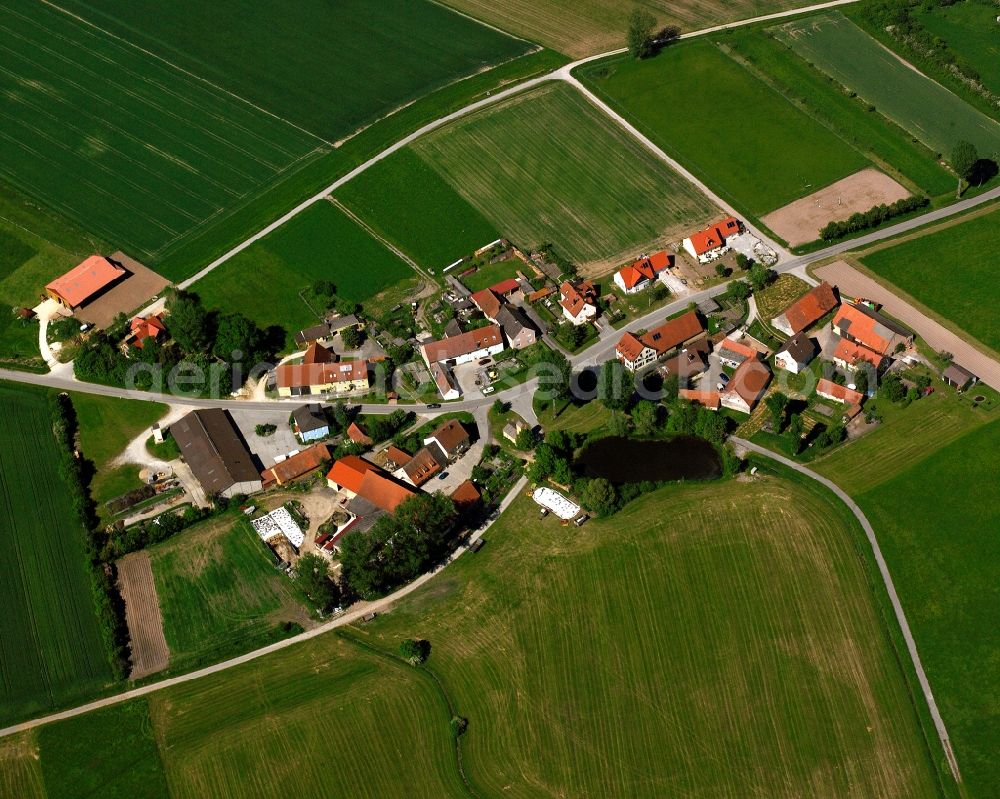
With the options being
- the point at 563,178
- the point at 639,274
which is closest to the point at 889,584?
the point at 639,274

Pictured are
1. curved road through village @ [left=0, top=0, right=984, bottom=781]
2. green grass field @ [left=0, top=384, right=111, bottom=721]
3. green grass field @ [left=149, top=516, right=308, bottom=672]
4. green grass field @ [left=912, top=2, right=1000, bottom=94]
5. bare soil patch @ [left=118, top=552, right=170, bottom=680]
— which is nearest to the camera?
curved road through village @ [left=0, top=0, right=984, bottom=781]

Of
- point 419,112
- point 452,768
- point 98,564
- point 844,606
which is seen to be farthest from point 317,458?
point 419,112

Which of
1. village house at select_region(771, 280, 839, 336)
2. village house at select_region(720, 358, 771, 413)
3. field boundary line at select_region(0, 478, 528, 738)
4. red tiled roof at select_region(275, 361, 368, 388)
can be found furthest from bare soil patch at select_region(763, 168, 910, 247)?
field boundary line at select_region(0, 478, 528, 738)

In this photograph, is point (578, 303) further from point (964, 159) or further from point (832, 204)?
point (964, 159)

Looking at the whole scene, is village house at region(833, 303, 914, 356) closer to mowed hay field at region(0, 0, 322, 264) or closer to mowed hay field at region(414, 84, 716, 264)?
mowed hay field at region(414, 84, 716, 264)

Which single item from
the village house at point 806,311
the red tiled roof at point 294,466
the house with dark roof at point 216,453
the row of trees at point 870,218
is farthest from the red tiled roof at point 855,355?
the house with dark roof at point 216,453
